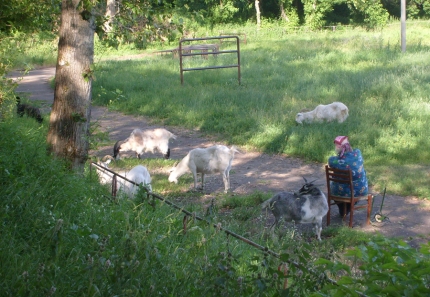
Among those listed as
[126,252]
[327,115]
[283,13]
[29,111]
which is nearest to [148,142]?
[29,111]

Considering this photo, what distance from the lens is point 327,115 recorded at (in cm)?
1458

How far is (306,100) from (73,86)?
11.1 metres

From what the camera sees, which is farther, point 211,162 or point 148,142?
point 148,142

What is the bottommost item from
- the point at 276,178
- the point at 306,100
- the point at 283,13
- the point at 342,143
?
the point at 276,178

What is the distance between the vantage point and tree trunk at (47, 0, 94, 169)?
673cm

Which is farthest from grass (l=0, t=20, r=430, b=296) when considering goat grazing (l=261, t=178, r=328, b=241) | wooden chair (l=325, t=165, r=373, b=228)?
wooden chair (l=325, t=165, r=373, b=228)

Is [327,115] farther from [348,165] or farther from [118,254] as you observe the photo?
[118,254]

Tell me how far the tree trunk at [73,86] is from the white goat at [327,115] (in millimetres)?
8488

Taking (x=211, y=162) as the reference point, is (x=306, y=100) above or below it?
above

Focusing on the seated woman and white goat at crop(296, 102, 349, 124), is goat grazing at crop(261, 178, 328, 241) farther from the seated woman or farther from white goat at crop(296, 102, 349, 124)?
white goat at crop(296, 102, 349, 124)

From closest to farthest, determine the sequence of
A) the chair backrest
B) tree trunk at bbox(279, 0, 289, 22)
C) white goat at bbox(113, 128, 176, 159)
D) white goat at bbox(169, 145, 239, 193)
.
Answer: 1. the chair backrest
2. white goat at bbox(169, 145, 239, 193)
3. white goat at bbox(113, 128, 176, 159)
4. tree trunk at bbox(279, 0, 289, 22)

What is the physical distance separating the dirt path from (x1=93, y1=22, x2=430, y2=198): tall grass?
1.40 feet

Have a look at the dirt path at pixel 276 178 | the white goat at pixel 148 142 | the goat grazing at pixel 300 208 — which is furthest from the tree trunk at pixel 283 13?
the goat grazing at pixel 300 208

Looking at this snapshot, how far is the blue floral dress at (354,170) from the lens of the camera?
8586 millimetres
